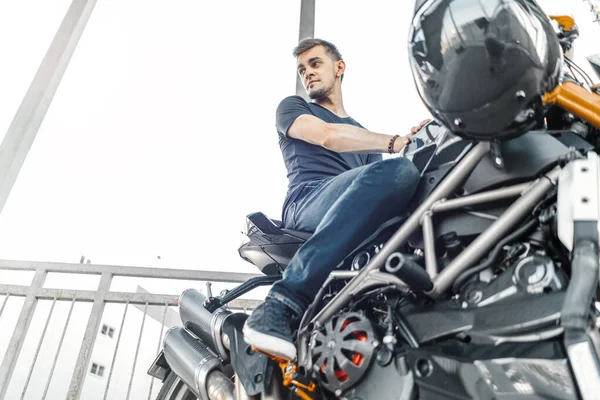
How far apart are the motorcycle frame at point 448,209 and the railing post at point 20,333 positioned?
249 centimetres

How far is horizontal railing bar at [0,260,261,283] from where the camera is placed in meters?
3.12

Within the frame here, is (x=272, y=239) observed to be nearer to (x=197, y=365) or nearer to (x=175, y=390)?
(x=197, y=365)

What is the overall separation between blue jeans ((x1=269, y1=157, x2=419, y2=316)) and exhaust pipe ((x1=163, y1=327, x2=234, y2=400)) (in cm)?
41

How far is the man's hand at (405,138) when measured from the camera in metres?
1.38

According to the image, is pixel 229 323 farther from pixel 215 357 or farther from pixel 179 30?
pixel 179 30

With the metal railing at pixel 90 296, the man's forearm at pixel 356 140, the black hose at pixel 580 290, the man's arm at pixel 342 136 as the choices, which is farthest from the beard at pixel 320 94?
the black hose at pixel 580 290

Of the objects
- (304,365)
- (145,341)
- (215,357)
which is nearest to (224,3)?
(145,341)

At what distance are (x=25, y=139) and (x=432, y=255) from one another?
4.17m

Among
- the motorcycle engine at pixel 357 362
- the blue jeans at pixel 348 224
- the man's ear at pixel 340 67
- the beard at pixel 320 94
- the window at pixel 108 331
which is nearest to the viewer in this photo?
the motorcycle engine at pixel 357 362

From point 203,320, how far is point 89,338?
166 centimetres

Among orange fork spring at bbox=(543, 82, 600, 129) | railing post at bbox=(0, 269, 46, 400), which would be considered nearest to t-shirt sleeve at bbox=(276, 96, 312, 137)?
orange fork spring at bbox=(543, 82, 600, 129)

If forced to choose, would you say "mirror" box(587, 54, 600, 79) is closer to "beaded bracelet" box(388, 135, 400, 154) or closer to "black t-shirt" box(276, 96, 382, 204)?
"beaded bracelet" box(388, 135, 400, 154)

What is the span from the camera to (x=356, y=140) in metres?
1.55

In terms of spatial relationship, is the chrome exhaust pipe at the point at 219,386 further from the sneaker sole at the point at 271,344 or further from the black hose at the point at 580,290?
the black hose at the point at 580,290
